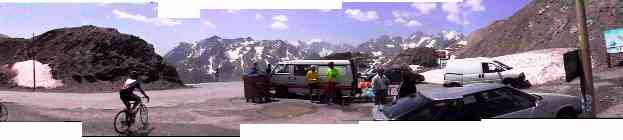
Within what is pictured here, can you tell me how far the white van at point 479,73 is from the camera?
10.4 m

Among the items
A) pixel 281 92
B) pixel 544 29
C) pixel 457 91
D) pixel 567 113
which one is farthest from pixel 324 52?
pixel 567 113

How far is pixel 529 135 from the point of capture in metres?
9.65

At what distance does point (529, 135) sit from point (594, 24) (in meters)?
2.24

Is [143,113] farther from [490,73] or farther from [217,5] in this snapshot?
[490,73]

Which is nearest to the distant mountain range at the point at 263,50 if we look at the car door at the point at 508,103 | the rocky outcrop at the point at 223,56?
the rocky outcrop at the point at 223,56

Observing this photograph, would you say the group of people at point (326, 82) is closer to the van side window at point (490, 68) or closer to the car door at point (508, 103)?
the van side window at point (490, 68)

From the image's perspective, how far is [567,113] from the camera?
32.8ft

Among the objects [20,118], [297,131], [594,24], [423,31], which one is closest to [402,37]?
[423,31]

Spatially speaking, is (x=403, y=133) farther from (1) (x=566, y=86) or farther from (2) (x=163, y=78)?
(2) (x=163, y=78)

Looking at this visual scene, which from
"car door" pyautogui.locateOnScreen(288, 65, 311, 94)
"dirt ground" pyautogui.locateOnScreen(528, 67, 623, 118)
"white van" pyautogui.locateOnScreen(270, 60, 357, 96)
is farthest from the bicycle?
"dirt ground" pyautogui.locateOnScreen(528, 67, 623, 118)

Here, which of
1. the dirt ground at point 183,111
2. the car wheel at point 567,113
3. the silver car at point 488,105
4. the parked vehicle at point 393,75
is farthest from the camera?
the parked vehicle at point 393,75

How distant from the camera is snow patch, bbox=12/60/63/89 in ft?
36.4

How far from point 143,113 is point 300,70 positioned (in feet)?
8.76

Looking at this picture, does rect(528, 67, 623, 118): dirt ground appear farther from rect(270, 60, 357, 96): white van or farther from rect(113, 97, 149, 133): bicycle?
rect(113, 97, 149, 133): bicycle
